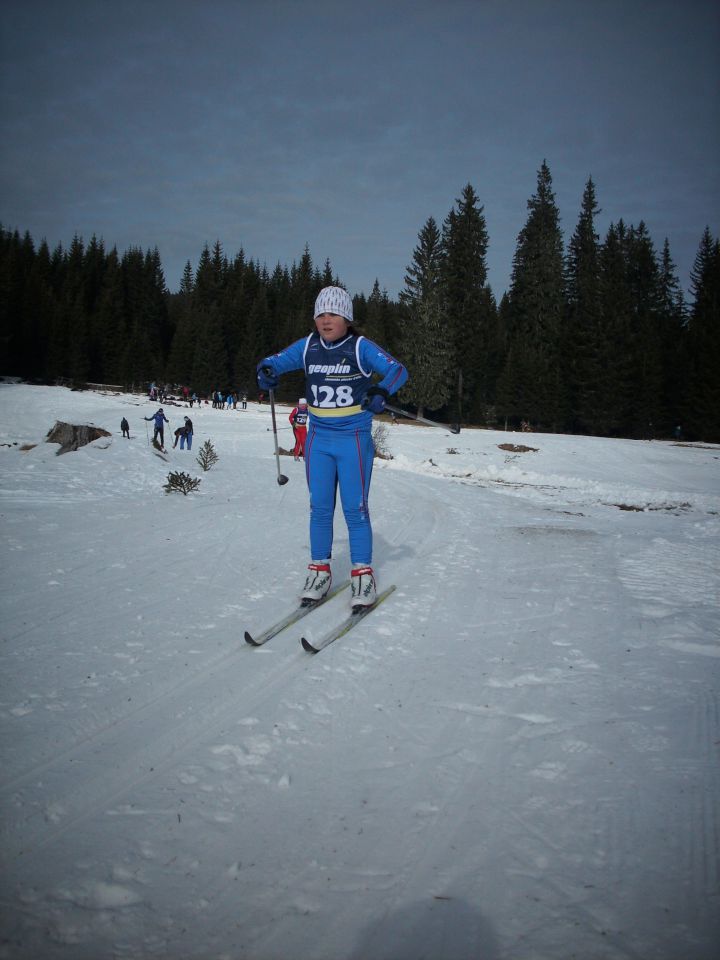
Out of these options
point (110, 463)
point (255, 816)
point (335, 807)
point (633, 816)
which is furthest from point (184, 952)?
point (110, 463)

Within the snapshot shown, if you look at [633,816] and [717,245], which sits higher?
[717,245]

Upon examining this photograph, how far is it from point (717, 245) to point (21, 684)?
225 ft

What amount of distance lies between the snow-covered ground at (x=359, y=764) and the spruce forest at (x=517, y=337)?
111 ft

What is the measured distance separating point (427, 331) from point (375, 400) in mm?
43283

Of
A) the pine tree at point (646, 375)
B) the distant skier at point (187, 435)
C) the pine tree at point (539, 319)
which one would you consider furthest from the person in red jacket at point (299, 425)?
the pine tree at point (646, 375)

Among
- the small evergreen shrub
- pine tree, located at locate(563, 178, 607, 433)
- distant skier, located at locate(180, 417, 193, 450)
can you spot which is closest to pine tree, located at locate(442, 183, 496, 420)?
pine tree, located at locate(563, 178, 607, 433)

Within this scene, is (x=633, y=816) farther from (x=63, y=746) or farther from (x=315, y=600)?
(x=315, y=600)

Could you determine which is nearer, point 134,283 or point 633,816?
point 633,816

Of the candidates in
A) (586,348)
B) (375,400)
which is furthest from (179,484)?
(586,348)

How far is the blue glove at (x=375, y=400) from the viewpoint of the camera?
4.44m

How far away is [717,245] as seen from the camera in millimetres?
54219

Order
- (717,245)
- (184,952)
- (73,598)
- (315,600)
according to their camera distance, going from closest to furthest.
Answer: (184,952), (73,598), (315,600), (717,245)

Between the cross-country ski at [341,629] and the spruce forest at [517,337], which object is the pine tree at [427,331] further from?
the cross-country ski at [341,629]

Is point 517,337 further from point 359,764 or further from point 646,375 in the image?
point 359,764
